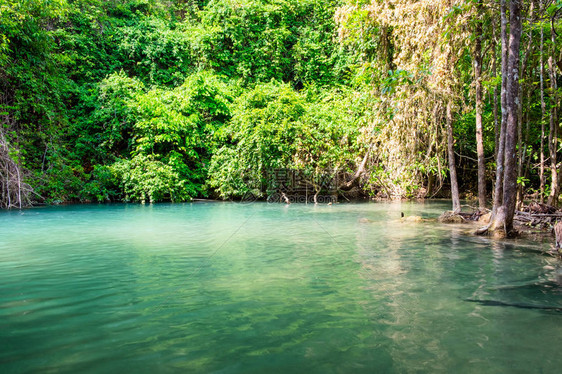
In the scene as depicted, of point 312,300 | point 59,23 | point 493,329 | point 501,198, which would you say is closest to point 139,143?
point 59,23

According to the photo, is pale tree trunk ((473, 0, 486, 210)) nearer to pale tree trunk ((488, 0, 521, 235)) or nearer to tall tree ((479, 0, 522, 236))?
tall tree ((479, 0, 522, 236))

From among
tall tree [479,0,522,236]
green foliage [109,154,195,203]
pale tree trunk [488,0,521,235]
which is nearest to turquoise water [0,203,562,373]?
tall tree [479,0,522,236]

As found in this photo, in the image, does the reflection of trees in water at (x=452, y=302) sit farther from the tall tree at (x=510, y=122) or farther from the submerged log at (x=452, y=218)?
the submerged log at (x=452, y=218)

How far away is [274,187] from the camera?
69.5 ft

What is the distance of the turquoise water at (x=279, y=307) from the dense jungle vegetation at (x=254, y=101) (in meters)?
4.01

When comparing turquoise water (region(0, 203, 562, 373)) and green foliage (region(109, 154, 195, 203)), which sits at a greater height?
green foliage (region(109, 154, 195, 203))

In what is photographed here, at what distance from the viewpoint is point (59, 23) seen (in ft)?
73.9

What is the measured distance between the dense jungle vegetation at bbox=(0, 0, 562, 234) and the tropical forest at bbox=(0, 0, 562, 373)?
114 millimetres

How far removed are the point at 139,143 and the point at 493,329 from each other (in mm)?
20485

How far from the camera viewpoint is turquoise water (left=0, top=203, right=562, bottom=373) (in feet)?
10.1

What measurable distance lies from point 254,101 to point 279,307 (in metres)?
18.4

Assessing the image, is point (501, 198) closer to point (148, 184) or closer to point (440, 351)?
point (440, 351)

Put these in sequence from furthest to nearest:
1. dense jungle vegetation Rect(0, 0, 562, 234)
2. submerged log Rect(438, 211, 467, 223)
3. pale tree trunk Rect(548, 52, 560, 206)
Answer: submerged log Rect(438, 211, 467, 223) < dense jungle vegetation Rect(0, 0, 562, 234) < pale tree trunk Rect(548, 52, 560, 206)

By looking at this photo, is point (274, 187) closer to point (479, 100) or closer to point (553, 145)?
point (479, 100)
